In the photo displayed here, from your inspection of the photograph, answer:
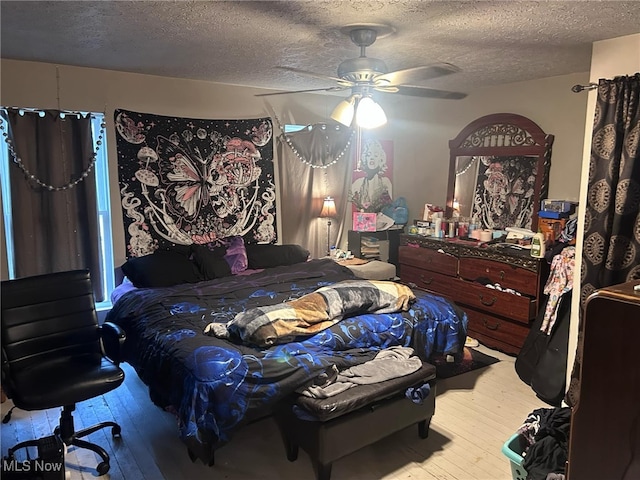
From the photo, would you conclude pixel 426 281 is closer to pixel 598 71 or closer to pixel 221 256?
pixel 221 256

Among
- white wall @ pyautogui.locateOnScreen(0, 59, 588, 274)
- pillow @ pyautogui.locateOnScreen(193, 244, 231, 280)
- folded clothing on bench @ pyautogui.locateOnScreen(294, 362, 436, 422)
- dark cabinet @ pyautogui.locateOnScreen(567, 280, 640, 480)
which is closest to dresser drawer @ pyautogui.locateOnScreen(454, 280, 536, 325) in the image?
white wall @ pyautogui.locateOnScreen(0, 59, 588, 274)

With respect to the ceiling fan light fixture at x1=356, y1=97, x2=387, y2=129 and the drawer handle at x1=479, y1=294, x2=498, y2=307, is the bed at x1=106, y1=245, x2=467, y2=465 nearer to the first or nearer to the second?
the drawer handle at x1=479, y1=294, x2=498, y2=307

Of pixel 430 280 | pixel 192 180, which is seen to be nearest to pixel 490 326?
pixel 430 280

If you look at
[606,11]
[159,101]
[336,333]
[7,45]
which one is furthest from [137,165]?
[606,11]

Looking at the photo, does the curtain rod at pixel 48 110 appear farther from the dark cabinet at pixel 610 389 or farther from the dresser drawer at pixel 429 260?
the dark cabinet at pixel 610 389

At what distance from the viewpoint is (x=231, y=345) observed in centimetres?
255

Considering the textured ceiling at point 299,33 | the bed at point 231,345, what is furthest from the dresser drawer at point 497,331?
the textured ceiling at point 299,33

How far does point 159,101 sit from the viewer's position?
13.1 ft

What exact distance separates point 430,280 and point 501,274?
80 cm

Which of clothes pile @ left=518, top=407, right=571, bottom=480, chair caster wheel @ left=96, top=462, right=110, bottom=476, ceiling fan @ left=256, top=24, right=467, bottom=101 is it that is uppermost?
ceiling fan @ left=256, top=24, right=467, bottom=101

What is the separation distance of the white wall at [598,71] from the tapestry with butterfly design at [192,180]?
2700 millimetres

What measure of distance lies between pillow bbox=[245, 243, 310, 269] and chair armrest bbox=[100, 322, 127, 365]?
1560 mm

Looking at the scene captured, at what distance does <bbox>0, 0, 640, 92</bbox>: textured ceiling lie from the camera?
215 centimetres

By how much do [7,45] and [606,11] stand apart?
130 inches
